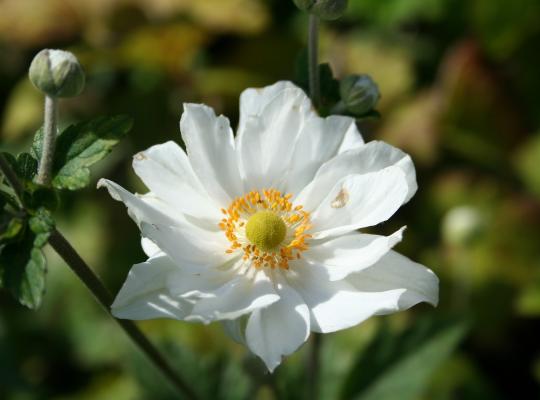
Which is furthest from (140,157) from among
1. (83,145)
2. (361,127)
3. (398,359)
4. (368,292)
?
(361,127)

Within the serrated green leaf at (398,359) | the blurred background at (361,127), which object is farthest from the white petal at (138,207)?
the blurred background at (361,127)

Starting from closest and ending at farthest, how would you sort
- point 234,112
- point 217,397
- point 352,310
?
point 352,310 < point 217,397 < point 234,112

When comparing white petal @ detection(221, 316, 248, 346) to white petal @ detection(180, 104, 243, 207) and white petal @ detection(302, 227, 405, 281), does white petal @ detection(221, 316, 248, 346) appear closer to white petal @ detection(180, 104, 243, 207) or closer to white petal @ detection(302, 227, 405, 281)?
white petal @ detection(302, 227, 405, 281)

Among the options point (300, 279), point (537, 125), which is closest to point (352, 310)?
point (300, 279)

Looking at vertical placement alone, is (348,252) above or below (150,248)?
below

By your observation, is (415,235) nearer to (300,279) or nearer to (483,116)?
(483,116)

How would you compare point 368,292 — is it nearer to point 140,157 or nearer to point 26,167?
point 140,157
